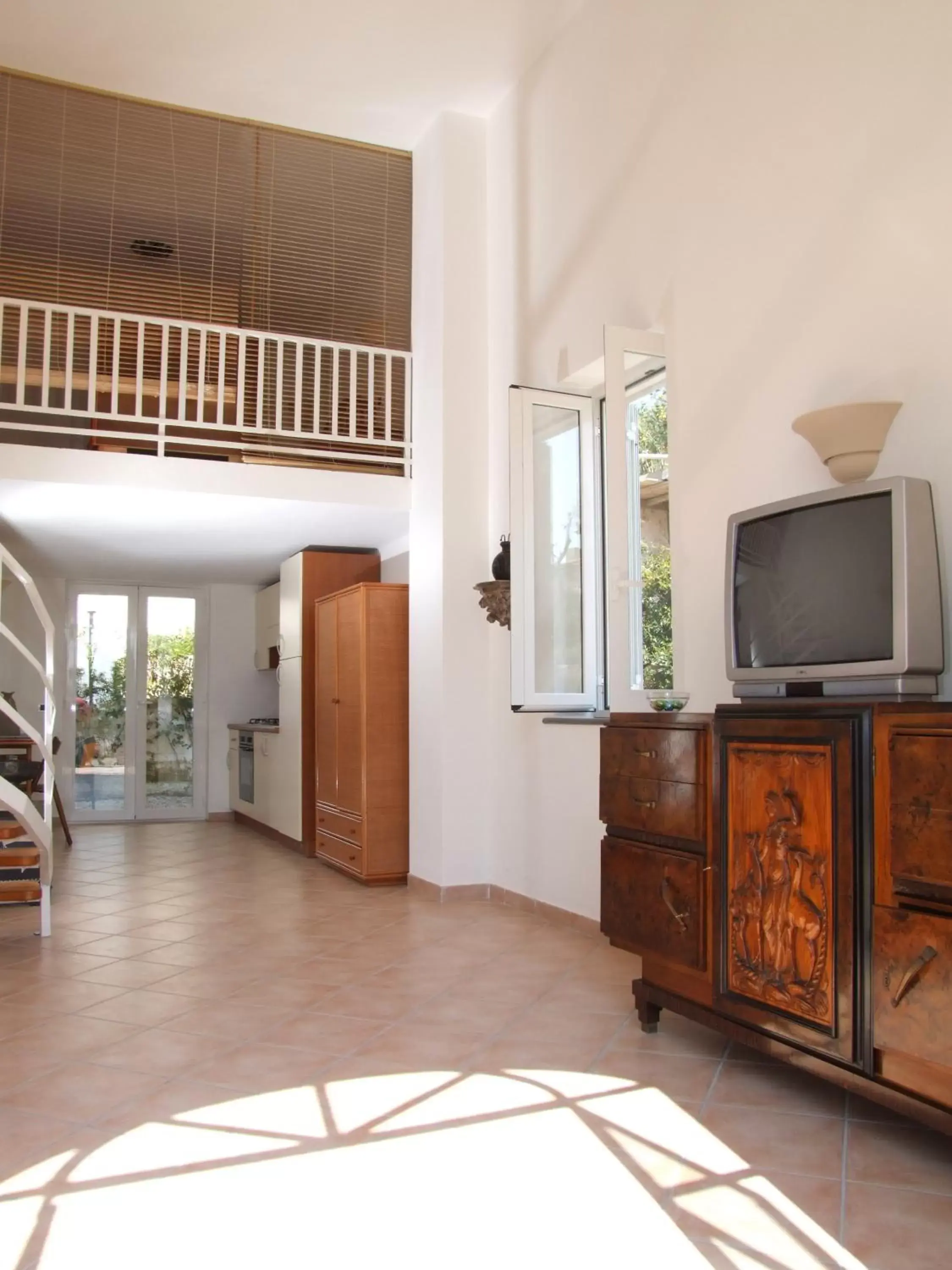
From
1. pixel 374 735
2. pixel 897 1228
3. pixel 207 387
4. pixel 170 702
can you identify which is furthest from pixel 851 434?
pixel 170 702

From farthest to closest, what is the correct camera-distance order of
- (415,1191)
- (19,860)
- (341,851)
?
(341,851)
(19,860)
(415,1191)

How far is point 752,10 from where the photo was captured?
3447mm

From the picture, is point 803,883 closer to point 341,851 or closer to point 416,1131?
point 416,1131

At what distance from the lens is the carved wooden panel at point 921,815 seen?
6.72 feet

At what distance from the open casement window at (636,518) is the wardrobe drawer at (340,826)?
6.56 ft

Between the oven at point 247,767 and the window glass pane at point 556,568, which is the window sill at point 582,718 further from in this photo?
the oven at point 247,767

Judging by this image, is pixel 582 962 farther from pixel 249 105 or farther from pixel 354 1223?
pixel 249 105

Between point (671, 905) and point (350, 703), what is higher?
point (350, 703)

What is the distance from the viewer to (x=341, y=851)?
20.0 ft

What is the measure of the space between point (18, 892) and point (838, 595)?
3.60 m

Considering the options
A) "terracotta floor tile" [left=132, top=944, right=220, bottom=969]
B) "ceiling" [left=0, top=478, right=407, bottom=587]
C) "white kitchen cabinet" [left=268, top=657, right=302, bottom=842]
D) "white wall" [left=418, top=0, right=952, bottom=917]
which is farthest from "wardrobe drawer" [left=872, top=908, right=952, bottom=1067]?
"white kitchen cabinet" [left=268, top=657, right=302, bottom=842]

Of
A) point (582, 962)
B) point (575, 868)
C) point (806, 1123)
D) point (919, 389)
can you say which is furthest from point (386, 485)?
point (806, 1123)

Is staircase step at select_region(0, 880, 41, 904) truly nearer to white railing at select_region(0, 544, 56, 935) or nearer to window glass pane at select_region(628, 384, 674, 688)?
white railing at select_region(0, 544, 56, 935)

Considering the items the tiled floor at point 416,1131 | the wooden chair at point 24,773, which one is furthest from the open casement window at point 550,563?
the wooden chair at point 24,773
